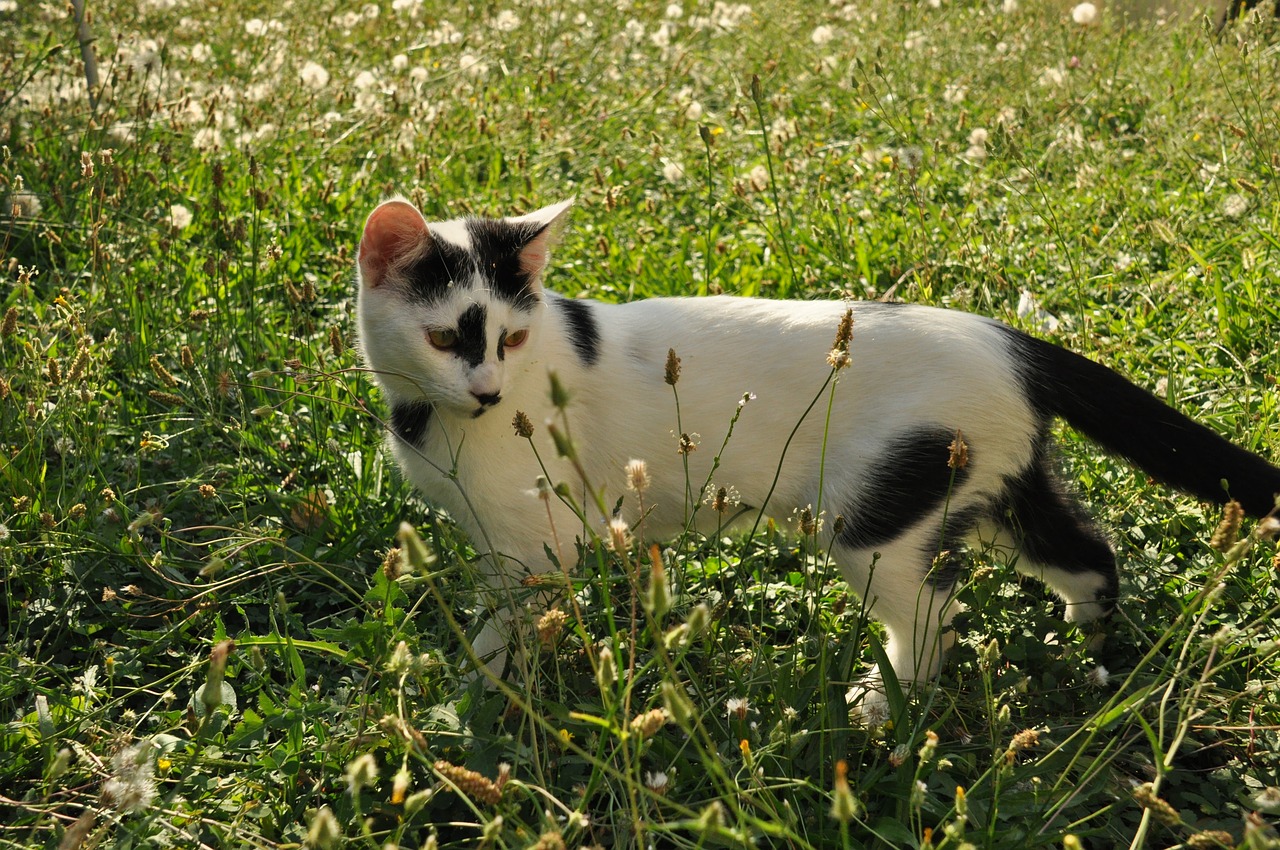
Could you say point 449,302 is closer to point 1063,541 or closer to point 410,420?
point 410,420

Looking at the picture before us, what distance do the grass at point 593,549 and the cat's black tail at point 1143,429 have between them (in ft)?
0.96

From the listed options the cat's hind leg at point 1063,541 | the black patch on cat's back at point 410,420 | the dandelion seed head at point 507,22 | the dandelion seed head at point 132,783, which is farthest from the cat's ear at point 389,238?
the dandelion seed head at point 507,22

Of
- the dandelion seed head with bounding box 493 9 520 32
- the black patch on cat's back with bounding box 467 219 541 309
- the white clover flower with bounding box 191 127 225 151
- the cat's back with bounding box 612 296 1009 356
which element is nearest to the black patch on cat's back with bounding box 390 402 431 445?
the black patch on cat's back with bounding box 467 219 541 309

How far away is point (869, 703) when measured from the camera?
98.0 inches

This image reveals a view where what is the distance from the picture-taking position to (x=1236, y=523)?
4.81 feet

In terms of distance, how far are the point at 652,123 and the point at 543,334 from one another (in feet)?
10.9

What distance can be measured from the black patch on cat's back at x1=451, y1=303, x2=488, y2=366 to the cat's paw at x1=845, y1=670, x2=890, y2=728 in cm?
106

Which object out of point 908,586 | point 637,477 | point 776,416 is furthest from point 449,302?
point 908,586

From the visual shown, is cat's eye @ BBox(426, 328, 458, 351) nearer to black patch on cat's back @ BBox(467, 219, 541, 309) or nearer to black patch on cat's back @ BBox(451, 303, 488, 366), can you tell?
black patch on cat's back @ BBox(451, 303, 488, 366)

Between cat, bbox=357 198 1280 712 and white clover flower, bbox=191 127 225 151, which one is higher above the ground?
white clover flower, bbox=191 127 225 151

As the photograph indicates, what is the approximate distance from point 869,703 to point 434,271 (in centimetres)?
139

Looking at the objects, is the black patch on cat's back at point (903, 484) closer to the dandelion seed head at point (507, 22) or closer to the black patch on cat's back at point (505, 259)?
the black patch on cat's back at point (505, 259)

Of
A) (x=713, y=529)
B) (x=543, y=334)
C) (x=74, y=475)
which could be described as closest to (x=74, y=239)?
(x=74, y=475)

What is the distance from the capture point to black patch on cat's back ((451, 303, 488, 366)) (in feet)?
7.75
